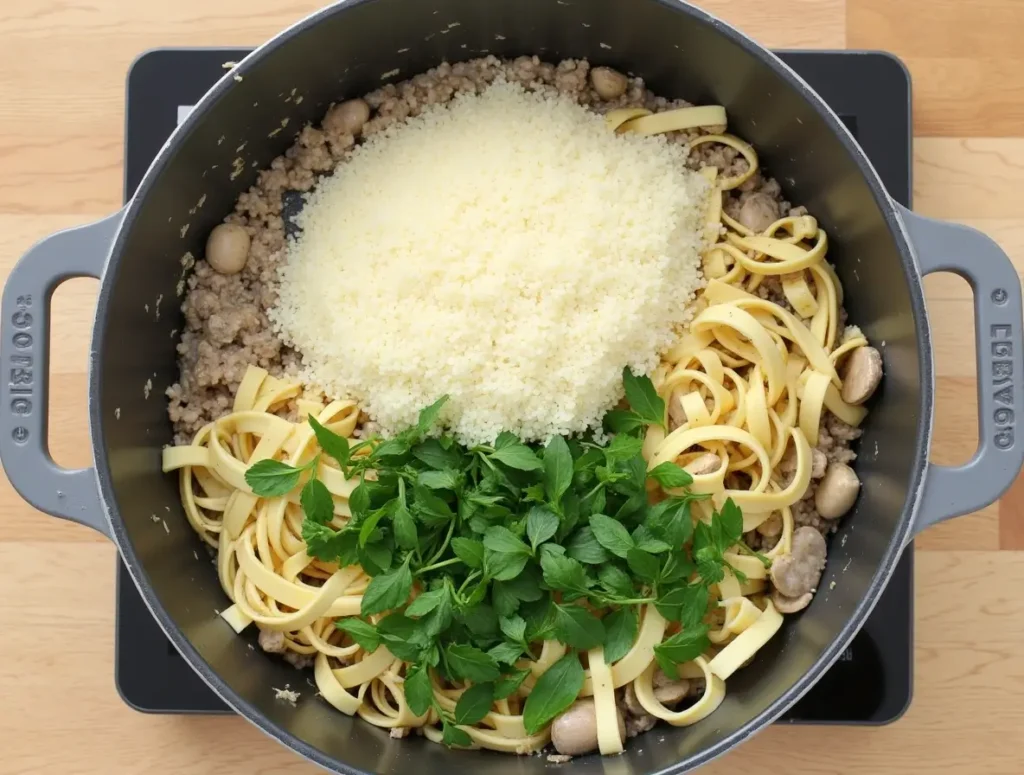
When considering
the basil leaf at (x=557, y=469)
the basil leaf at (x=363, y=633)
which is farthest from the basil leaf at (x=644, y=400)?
the basil leaf at (x=363, y=633)

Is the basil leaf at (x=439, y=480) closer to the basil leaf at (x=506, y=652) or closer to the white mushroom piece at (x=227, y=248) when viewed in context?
the basil leaf at (x=506, y=652)

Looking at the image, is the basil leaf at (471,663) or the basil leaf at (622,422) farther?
the basil leaf at (622,422)

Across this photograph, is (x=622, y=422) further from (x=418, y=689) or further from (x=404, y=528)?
(x=418, y=689)

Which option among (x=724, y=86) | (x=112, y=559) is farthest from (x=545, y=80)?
(x=112, y=559)

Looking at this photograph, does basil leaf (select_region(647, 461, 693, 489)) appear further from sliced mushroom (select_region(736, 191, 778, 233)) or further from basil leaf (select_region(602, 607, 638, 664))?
sliced mushroom (select_region(736, 191, 778, 233))

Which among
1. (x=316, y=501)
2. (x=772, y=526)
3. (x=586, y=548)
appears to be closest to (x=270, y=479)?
(x=316, y=501)

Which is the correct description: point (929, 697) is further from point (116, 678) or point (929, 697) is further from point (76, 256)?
point (76, 256)
